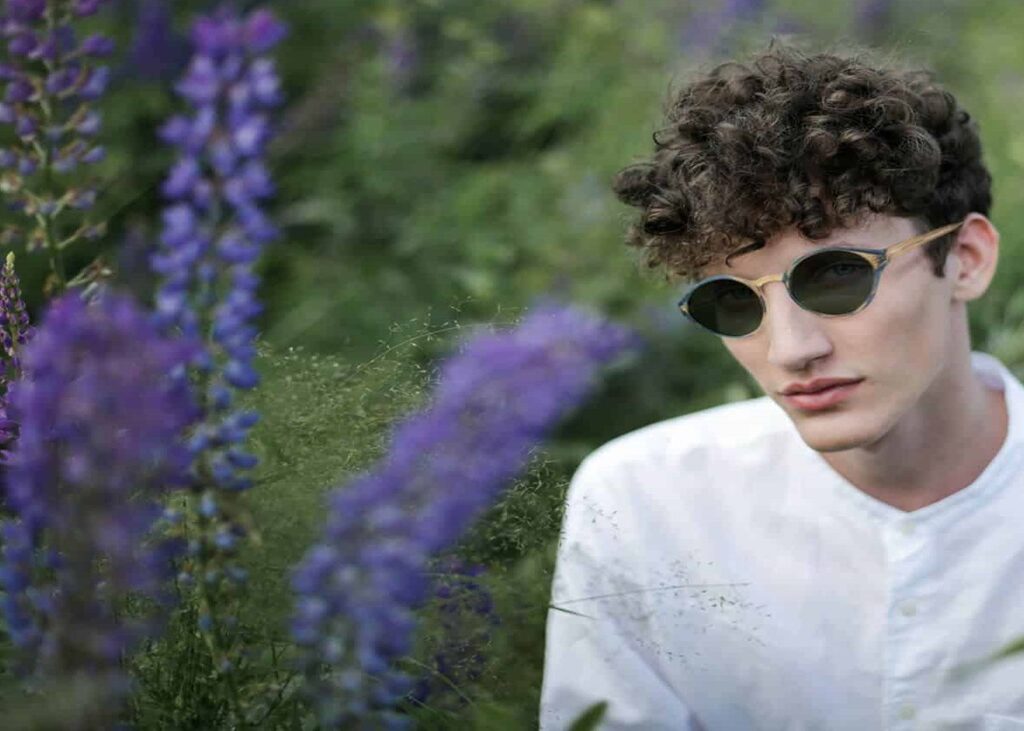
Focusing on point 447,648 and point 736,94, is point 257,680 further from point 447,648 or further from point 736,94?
point 736,94

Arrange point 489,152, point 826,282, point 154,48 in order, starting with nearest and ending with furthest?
point 826,282 → point 154,48 → point 489,152

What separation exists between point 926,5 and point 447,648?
5.72 m

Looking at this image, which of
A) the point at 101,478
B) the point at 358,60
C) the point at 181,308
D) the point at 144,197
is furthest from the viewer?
the point at 358,60

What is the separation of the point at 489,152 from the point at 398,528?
4365mm

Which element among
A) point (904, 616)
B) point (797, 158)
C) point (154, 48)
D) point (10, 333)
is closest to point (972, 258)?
point (797, 158)

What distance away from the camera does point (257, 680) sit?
1.28 meters

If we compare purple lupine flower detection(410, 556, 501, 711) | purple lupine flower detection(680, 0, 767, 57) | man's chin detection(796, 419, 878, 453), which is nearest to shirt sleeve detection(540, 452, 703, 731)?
man's chin detection(796, 419, 878, 453)

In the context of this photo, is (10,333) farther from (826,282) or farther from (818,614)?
(818,614)

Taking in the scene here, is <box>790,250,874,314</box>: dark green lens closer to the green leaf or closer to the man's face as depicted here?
the man's face

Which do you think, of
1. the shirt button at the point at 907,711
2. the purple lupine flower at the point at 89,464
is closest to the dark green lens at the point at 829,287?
the shirt button at the point at 907,711

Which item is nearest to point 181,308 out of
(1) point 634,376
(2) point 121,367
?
(2) point 121,367

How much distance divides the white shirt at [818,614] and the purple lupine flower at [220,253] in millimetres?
869

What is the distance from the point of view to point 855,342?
182cm

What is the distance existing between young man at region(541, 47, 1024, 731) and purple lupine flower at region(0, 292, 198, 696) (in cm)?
86
